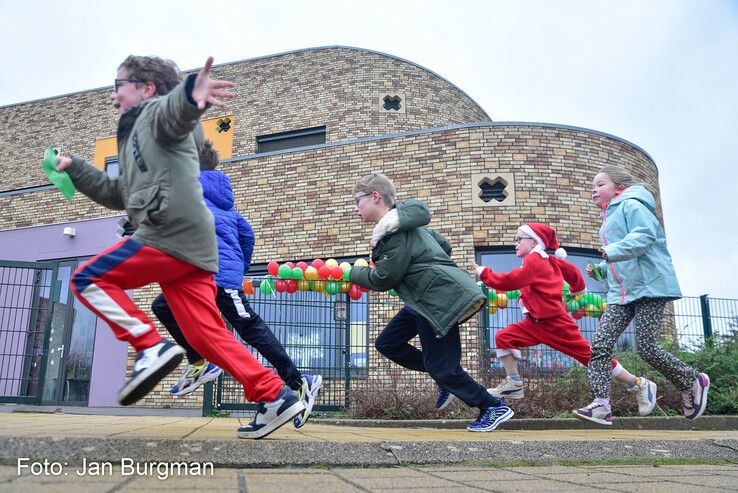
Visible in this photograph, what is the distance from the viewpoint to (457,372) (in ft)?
13.5

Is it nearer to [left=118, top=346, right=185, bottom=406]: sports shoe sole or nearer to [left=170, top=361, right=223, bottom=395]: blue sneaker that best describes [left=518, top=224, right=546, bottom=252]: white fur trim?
[left=170, top=361, right=223, bottom=395]: blue sneaker

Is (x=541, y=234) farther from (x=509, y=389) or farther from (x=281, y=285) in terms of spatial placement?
(x=281, y=285)

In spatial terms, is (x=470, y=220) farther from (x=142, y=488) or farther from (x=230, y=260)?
(x=142, y=488)

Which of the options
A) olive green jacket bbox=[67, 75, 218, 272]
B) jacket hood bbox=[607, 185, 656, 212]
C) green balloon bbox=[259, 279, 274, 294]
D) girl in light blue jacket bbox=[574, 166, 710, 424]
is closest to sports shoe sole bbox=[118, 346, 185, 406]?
olive green jacket bbox=[67, 75, 218, 272]

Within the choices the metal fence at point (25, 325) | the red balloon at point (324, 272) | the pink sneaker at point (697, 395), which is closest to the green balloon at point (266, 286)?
the red balloon at point (324, 272)

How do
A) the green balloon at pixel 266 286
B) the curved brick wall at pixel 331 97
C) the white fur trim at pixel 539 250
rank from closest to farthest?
the white fur trim at pixel 539 250 < the green balloon at pixel 266 286 < the curved brick wall at pixel 331 97

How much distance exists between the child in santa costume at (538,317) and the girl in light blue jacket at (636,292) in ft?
1.01

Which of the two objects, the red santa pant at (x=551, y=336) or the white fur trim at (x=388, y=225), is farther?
the red santa pant at (x=551, y=336)

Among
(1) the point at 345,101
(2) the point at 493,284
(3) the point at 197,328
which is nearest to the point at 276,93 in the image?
(1) the point at 345,101

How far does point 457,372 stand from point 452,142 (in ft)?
30.4

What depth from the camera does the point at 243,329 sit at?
14.4 feet

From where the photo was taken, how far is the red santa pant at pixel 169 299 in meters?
2.71

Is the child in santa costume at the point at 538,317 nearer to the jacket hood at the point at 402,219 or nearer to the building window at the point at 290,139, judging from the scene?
the jacket hood at the point at 402,219

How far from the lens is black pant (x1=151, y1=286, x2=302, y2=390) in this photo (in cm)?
432
